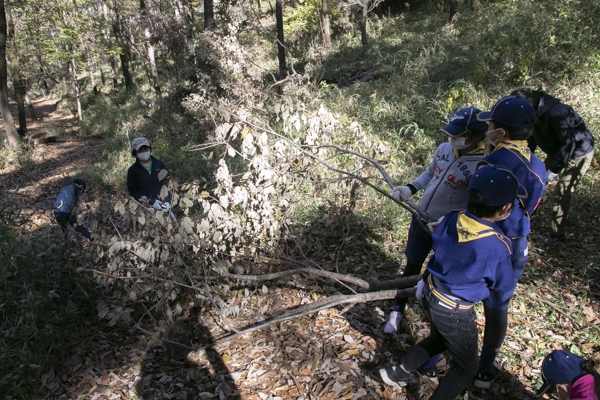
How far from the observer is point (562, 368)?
76.4 inches

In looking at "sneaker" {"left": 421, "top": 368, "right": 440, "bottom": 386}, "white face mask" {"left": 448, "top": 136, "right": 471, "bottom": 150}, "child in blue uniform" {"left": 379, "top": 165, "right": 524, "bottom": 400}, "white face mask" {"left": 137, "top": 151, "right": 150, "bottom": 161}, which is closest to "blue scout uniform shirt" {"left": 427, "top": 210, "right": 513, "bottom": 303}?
"child in blue uniform" {"left": 379, "top": 165, "right": 524, "bottom": 400}

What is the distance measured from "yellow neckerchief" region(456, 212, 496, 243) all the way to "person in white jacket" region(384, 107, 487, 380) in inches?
23.8

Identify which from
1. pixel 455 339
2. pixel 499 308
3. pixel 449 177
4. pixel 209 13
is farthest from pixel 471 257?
pixel 209 13

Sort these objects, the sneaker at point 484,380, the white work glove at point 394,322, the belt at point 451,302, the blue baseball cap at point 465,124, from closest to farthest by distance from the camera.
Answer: the belt at point 451,302 < the blue baseball cap at point 465,124 < the sneaker at point 484,380 < the white work glove at point 394,322

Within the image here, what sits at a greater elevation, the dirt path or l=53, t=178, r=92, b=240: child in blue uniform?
l=53, t=178, r=92, b=240: child in blue uniform

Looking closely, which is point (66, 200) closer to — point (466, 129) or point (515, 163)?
point (466, 129)

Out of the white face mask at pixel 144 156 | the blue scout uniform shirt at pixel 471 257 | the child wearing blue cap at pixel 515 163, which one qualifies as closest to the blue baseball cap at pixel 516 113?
the child wearing blue cap at pixel 515 163

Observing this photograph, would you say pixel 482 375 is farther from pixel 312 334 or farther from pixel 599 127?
pixel 599 127

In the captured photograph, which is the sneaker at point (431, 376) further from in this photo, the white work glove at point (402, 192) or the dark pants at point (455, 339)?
the white work glove at point (402, 192)

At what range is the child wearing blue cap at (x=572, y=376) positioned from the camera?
1.83 meters

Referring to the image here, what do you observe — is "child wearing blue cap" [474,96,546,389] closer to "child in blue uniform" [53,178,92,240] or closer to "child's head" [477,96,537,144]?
"child's head" [477,96,537,144]

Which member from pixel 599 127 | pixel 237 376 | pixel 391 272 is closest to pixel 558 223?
pixel 391 272

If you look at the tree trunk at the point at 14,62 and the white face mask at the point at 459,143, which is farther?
the tree trunk at the point at 14,62

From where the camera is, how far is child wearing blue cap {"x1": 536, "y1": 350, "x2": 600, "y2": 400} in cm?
183
